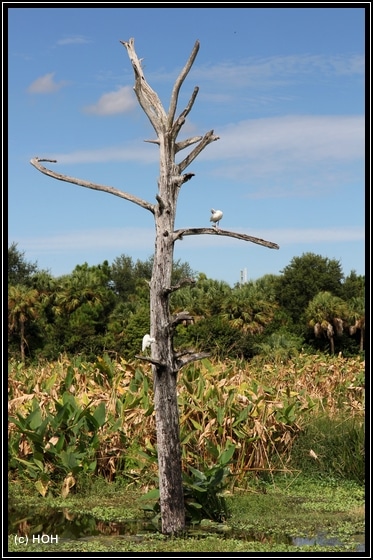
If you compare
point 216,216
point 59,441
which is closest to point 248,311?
point 59,441

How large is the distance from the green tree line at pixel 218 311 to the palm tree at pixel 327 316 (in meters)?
0.03

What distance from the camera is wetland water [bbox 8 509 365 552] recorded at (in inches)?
240

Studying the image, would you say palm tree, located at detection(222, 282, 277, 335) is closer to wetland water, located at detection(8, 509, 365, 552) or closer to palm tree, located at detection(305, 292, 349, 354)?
palm tree, located at detection(305, 292, 349, 354)

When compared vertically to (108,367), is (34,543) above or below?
below

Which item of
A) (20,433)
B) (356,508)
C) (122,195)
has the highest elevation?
(122,195)

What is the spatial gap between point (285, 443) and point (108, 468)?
176 cm

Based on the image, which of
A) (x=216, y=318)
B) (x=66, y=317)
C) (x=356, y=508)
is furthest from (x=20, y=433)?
(x=66, y=317)

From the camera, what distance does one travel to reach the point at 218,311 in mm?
22625

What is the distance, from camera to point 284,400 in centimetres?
867

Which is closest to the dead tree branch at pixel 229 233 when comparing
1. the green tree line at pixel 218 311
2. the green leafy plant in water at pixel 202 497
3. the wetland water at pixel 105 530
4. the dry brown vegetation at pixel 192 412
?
the green leafy plant in water at pixel 202 497

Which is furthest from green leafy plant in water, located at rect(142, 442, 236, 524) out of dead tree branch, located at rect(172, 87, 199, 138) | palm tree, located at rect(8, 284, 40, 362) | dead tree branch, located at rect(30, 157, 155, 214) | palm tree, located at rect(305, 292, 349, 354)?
palm tree, located at rect(8, 284, 40, 362)

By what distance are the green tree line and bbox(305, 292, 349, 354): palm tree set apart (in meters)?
0.03

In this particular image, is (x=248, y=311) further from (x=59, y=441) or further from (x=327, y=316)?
(x=59, y=441)

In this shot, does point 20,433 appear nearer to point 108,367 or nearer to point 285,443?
point 108,367
